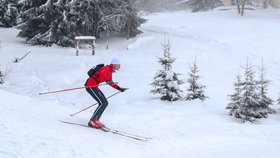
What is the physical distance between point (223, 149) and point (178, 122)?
11.1ft

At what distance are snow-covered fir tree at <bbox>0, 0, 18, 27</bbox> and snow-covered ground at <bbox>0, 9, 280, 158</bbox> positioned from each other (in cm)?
659

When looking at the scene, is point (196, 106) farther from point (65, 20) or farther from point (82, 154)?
point (65, 20)

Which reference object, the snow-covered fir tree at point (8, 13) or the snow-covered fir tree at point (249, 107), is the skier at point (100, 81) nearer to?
the snow-covered fir tree at point (249, 107)

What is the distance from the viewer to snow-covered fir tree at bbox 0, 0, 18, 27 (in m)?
38.4

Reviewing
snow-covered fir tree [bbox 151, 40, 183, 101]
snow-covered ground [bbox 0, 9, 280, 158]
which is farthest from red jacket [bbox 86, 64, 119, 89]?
snow-covered fir tree [bbox 151, 40, 183, 101]

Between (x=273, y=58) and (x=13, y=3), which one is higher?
(x=13, y=3)

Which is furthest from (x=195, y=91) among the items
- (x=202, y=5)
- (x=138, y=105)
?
(x=202, y=5)

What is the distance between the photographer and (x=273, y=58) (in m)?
23.5

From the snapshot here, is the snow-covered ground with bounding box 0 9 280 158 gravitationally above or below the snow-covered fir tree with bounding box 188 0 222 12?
below

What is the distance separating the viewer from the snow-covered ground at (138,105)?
773 centimetres

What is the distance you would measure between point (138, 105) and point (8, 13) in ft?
99.2

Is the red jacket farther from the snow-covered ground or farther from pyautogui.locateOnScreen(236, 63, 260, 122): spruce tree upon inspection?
pyautogui.locateOnScreen(236, 63, 260, 122): spruce tree

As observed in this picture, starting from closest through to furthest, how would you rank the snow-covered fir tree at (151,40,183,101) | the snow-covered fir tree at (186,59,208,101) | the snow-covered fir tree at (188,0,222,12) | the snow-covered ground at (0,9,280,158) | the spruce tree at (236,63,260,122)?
the snow-covered ground at (0,9,280,158) < the spruce tree at (236,63,260,122) < the snow-covered fir tree at (151,40,183,101) < the snow-covered fir tree at (186,59,208,101) < the snow-covered fir tree at (188,0,222,12)

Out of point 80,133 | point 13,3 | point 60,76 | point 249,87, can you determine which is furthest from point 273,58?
point 13,3
